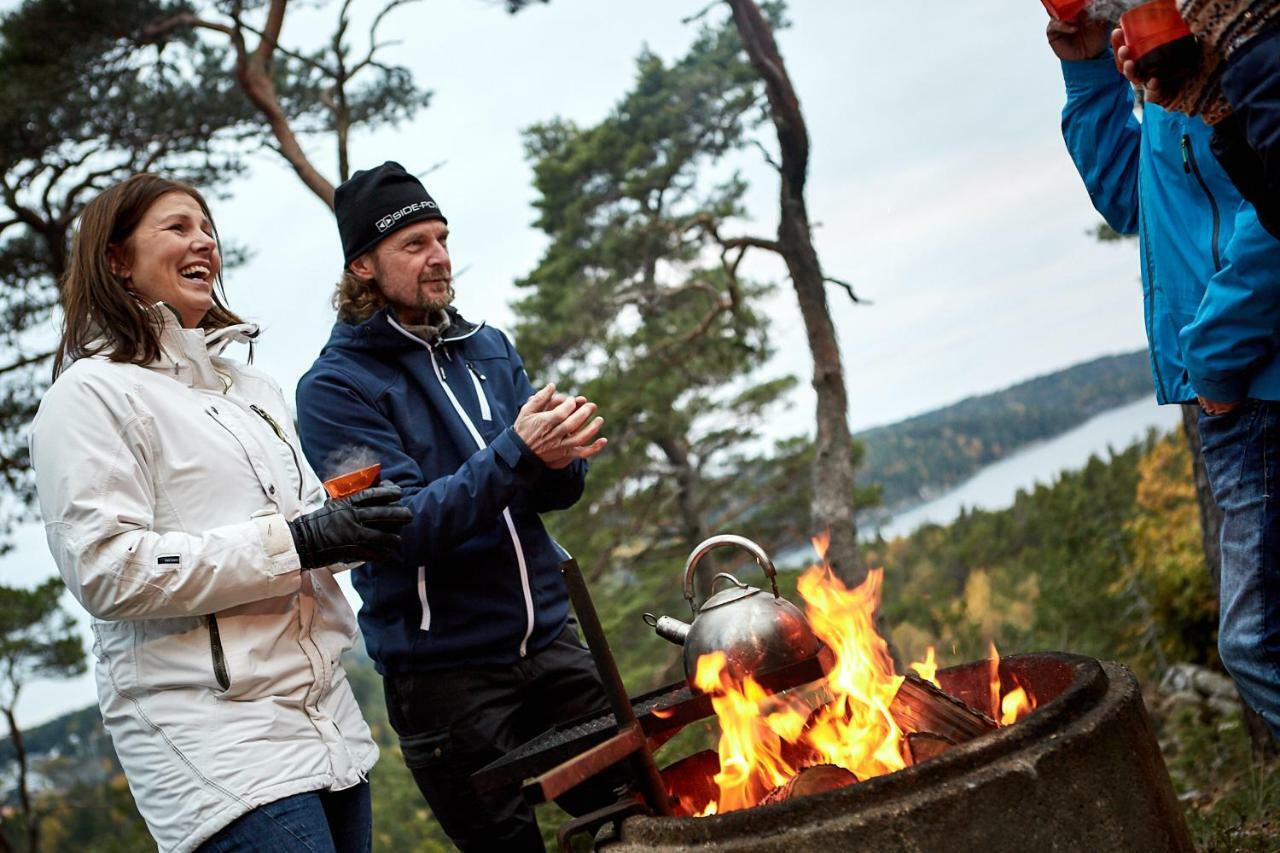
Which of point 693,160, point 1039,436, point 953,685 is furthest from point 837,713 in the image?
point 1039,436

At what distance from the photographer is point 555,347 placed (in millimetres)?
12930

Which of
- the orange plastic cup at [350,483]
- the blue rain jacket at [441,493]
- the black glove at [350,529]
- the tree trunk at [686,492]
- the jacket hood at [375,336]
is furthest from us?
the tree trunk at [686,492]

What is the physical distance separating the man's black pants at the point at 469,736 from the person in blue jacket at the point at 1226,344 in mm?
1592

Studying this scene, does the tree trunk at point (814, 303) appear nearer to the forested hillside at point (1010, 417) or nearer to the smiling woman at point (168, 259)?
the smiling woman at point (168, 259)

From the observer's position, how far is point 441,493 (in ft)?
9.04

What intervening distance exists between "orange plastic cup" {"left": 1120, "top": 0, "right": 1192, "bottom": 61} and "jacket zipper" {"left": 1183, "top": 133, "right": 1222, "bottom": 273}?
1.15 feet

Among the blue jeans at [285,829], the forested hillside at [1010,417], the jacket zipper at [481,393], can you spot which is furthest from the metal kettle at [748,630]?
the forested hillside at [1010,417]

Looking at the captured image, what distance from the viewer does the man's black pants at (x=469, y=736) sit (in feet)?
9.36

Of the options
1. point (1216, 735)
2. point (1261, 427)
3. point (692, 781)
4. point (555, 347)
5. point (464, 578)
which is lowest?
point (1216, 735)

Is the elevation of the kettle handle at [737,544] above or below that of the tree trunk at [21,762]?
above

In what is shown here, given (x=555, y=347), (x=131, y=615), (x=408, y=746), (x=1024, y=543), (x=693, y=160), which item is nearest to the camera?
(x=131, y=615)

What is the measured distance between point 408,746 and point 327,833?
0.69 m

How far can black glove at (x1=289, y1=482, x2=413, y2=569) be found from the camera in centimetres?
233

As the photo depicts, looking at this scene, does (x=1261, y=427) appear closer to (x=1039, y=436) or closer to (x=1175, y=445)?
(x=1175, y=445)
